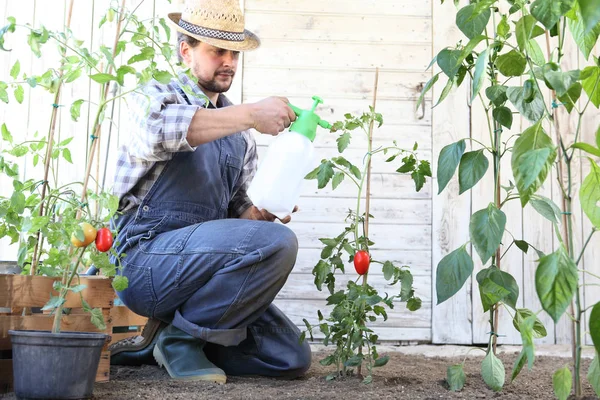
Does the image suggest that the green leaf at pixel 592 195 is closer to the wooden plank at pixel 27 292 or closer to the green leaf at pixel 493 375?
the green leaf at pixel 493 375

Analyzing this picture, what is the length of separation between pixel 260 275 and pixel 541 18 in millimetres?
1122

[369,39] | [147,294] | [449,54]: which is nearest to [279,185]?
[147,294]

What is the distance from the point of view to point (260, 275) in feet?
6.73

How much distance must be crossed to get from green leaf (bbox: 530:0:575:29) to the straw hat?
119 cm

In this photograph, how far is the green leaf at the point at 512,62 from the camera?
1.58m

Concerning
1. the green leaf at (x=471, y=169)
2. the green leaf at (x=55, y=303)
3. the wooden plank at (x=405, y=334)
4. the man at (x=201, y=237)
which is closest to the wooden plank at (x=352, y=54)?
the man at (x=201, y=237)

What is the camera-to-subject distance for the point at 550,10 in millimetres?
1222

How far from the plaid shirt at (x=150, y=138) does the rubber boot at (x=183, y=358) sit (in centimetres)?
42

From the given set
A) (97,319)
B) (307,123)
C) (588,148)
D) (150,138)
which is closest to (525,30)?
(588,148)

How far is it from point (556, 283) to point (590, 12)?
463 millimetres

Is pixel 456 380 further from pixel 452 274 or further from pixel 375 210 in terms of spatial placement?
pixel 375 210

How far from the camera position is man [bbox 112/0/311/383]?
1.99 meters

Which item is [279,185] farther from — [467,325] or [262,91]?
[467,325]

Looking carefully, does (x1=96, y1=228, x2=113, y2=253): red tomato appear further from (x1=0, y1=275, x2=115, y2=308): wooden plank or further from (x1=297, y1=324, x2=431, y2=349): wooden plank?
(x1=297, y1=324, x2=431, y2=349): wooden plank
